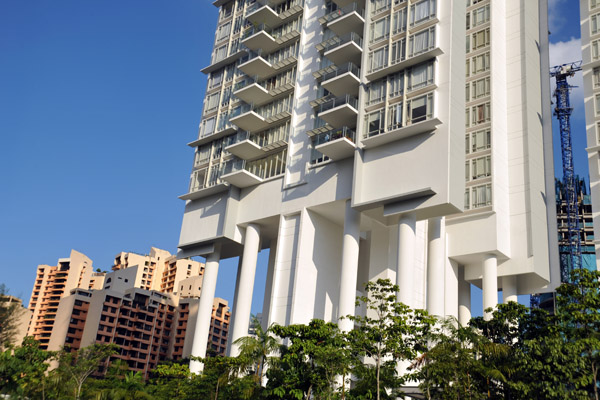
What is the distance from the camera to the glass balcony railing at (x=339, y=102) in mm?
44525

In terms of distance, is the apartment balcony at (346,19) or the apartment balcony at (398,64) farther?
the apartment balcony at (346,19)

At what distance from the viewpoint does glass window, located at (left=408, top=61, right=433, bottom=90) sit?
133ft

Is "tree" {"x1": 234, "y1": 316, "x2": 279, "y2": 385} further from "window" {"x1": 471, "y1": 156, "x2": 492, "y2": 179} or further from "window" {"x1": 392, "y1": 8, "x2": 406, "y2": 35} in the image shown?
"window" {"x1": 471, "y1": 156, "x2": 492, "y2": 179}

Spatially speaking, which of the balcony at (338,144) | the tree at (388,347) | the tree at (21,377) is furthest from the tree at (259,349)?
the balcony at (338,144)

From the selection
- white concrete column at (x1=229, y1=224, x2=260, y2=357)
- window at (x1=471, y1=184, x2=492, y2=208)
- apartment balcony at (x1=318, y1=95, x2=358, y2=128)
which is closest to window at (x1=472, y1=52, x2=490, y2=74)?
window at (x1=471, y1=184, x2=492, y2=208)

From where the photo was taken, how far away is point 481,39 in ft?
170

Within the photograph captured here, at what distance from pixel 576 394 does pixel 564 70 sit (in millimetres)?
82942

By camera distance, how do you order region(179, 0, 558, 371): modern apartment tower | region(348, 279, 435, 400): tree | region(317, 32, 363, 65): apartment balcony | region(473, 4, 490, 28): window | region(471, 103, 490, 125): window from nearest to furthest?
region(348, 279, 435, 400): tree < region(179, 0, 558, 371): modern apartment tower < region(317, 32, 363, 65): apartment balcony < region(471, 103, 490, 125): window < region(473, 4, 490, 28): window

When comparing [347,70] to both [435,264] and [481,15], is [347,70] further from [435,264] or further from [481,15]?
[435,264]

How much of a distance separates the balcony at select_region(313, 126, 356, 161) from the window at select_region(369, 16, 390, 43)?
692cm

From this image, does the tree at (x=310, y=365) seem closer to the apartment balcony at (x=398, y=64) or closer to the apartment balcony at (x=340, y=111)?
the apartment balcony at (x=340, y=111)

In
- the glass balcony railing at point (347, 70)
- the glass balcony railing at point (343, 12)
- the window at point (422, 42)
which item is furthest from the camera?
the glass balcony railing at point (343, 12)

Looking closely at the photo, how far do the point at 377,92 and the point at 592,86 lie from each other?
2126 centimetres

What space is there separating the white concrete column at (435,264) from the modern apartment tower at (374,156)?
103mm
